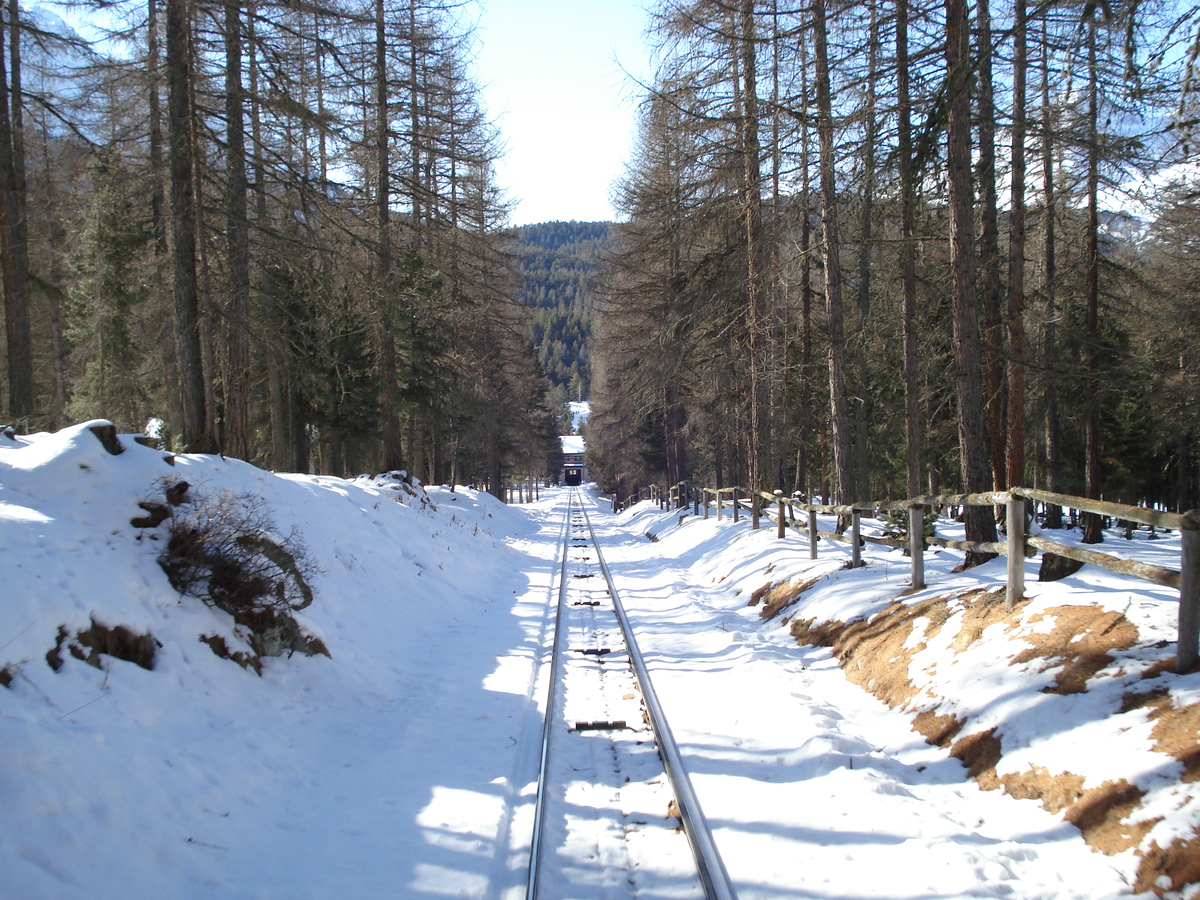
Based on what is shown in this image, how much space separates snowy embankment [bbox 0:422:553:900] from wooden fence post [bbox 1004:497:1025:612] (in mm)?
4346

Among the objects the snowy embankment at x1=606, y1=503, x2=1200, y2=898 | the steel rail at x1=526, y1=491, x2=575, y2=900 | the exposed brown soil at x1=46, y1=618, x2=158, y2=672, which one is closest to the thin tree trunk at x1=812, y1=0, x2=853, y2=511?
the snowy embankment at x1=606, y1=503, x2=1200, y2=898

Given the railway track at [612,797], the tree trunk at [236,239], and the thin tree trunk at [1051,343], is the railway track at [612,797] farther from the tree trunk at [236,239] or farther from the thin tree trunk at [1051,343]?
the thin tree trunk at [1051,343]

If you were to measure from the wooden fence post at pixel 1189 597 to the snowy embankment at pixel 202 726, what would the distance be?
4.16 metres

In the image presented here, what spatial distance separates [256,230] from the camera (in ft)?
38.5

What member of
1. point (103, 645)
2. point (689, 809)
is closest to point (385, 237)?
point (103, 645)

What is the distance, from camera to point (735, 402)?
20938mm

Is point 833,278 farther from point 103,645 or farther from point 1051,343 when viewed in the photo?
point 103,645

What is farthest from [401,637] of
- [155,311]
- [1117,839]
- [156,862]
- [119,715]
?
[155,311]

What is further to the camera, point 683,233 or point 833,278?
point 683,233

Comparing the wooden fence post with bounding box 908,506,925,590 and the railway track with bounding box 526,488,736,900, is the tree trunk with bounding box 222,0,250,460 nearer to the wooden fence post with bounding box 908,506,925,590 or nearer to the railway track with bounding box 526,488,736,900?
the railway track with bounding box 526,488,736,900

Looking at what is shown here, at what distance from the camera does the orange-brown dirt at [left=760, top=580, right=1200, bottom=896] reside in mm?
3543

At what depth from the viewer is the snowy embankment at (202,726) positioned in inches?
146

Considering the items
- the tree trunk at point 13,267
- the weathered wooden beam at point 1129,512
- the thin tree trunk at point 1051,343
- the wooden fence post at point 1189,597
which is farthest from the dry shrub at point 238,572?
the thin tree trunk at point 1051,343

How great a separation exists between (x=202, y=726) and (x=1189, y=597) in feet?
21.3
